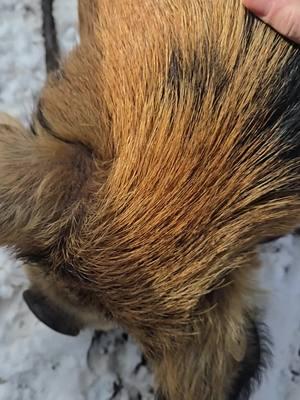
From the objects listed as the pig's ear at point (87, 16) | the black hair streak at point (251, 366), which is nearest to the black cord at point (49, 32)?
the pig's ear at point (87, 16)

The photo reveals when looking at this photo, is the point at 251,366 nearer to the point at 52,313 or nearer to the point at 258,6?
the point at 52,313

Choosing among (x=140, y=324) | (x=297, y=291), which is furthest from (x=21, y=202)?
(x=297, y=291)

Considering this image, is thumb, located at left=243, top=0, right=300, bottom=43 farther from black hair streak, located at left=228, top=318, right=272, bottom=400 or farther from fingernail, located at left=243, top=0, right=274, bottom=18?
black hair streak, located at left=228, top=318, right=272, bottom=400

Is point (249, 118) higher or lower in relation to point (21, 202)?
higher

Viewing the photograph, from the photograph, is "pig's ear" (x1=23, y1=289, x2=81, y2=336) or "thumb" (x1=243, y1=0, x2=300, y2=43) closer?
"thumb" (x1=243, y1=0, x2=300, y2=43)

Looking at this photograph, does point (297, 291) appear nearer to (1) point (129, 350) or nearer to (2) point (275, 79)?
(1) point (129, 350)

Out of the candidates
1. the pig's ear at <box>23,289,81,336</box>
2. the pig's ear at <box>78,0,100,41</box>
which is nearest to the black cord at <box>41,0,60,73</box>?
the pig's ear at <box>78,0,100,41</box>
